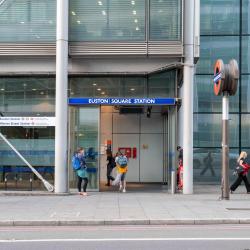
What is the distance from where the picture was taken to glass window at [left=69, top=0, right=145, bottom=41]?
20781 mm

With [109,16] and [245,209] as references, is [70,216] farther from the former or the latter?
[109,16]

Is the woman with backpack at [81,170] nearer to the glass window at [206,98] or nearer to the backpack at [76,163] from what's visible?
the backpack at [76,163]

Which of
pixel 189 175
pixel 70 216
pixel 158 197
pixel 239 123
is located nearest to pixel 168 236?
pixel 70 216

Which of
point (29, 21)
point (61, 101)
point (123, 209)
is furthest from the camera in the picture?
point (29, 21)

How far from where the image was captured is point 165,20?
2080 cm

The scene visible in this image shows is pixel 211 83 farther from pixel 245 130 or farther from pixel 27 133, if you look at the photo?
pixel 27 133

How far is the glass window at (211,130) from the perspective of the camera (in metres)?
25.6

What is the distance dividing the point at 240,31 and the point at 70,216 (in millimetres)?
14958

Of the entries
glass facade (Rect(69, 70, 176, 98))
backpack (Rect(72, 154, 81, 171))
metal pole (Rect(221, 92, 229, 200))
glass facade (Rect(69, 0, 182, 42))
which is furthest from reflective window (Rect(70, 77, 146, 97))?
metal pole (Rect(221, 92, 229, 200))

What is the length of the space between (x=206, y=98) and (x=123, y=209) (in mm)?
11475

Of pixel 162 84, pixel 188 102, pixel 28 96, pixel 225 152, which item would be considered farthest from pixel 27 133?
pixel 225 152

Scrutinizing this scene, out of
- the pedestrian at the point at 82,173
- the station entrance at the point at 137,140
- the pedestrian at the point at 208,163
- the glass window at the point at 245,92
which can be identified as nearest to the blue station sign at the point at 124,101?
the pedestrian at the point at 82,173

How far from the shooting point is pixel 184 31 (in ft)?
67.2

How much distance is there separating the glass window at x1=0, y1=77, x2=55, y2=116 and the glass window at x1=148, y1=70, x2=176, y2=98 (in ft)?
12.5
